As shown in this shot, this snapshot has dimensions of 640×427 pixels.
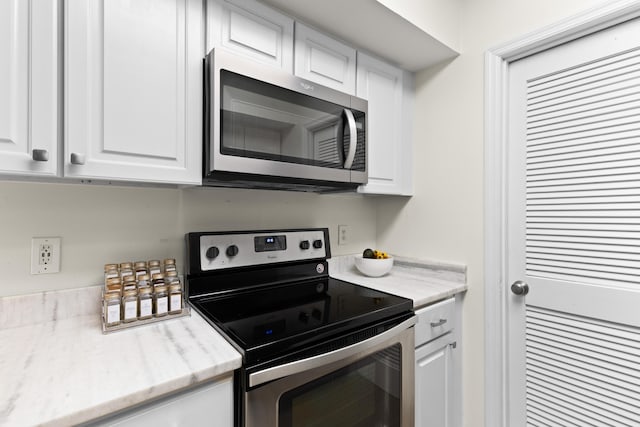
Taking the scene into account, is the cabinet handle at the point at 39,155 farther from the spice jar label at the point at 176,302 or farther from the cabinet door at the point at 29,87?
the spice jar label at the point at 176,302

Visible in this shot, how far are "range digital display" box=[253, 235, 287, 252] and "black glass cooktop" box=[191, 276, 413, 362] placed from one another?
0.18 meters

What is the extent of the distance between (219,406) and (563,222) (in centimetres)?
147

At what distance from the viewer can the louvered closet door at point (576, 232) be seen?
1.15 meters

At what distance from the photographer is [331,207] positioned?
1855mm

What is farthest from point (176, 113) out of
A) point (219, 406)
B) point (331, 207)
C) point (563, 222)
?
point (563, 222)

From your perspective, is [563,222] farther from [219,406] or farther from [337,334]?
[219,406]

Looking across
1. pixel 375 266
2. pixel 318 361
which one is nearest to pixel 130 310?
pixel 318 361

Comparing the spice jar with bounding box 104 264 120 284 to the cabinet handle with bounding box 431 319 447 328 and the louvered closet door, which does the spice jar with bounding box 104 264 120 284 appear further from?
the louvered closet door

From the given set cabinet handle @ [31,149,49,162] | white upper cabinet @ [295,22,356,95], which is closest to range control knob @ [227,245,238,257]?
cabinet handle @ [31,149,49,162]

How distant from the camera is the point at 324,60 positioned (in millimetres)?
1405

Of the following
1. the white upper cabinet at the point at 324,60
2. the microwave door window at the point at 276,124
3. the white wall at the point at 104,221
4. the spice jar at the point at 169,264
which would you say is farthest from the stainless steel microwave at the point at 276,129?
the spice jar at the point at 169,264

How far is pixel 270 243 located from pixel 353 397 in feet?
2.41

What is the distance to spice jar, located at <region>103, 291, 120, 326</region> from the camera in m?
0.93

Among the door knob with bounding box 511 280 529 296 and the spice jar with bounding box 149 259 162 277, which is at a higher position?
the spice jar with bounding box 149 259 162 277
